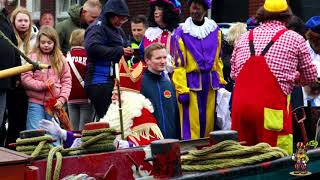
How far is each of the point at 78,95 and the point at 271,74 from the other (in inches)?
116

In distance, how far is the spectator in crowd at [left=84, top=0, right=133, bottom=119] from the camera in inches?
281

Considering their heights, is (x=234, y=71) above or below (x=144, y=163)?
above

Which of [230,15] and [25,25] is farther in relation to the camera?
[230,15]

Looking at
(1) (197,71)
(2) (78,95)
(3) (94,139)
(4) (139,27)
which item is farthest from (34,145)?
(4) (139,27)

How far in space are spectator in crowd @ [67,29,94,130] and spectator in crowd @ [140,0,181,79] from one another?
779 millimetres

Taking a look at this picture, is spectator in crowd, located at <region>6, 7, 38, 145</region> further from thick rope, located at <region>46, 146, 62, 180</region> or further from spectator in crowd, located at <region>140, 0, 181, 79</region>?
thick rope, located at <region>46, 146, 62, 180</region>

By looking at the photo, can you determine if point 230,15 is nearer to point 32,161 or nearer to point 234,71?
point 234,71

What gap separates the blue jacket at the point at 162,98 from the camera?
679 centimetres

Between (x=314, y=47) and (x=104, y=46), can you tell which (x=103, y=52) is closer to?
(x=104, y=46)

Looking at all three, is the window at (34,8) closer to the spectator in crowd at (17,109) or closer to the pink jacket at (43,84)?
the spectator in crowd at (17,109)

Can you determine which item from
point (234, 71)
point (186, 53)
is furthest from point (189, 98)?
point (234, 71)

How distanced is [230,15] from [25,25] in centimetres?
851

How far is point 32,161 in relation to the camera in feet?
13.2
